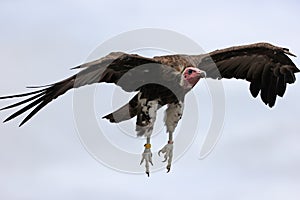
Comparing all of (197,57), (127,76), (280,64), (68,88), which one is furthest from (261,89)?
(68,88)

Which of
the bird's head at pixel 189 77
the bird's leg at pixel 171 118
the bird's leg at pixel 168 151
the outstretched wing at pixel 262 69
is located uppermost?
the outstretched wing at pixel 262 69

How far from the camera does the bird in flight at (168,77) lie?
81.7 ft

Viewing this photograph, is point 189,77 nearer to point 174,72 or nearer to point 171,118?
point 174,72

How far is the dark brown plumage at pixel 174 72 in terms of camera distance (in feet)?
81.4

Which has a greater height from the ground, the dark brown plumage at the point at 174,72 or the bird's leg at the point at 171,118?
the dark brown plumage at the point at 174,72

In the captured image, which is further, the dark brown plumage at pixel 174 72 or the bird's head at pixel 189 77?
the bird's head at pixel 189 77

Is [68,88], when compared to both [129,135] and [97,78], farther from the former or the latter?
[129,135]

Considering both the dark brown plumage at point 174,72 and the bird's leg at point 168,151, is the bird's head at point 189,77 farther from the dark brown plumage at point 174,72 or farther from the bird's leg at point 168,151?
the bird's leg at point 168,151

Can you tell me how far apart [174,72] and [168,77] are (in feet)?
0.64

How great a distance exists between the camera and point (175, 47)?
2614 cm

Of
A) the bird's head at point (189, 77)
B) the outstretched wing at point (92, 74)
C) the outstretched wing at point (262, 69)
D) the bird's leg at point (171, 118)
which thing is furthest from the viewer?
the outstretched wing at point (262, 69)

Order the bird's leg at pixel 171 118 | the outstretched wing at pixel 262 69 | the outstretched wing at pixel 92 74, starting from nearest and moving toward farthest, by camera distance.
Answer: the outstretched wing at pixel 92 74, the bird's leg at pixel 171 118, the outstretched wing at pixel 262 69

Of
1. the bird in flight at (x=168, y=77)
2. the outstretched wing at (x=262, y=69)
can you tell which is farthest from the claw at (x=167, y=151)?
the outstretched wing at (x=262, y=69)

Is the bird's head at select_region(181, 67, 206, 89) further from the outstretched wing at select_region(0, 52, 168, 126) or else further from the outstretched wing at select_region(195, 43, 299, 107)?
the outstretched wing at select_region(195, 43, 299, 107)
